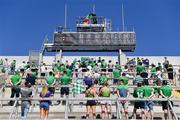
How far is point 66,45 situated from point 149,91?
83.0 ft

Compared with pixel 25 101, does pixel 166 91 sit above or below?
above

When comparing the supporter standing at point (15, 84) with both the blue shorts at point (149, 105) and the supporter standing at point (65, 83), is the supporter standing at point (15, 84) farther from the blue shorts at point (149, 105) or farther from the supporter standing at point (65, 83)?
the blue shorts at point (149, 105)

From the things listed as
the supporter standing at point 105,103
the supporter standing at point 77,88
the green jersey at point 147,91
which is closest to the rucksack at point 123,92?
the supporter standing at point 105,103

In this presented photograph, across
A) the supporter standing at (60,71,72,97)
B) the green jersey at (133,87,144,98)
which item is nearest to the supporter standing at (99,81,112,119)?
the green jersey at (133,87,144,98)

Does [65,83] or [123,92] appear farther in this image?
[65,83]

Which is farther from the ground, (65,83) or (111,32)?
(111,32)

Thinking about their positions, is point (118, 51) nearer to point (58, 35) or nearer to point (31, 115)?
point (58, 35)

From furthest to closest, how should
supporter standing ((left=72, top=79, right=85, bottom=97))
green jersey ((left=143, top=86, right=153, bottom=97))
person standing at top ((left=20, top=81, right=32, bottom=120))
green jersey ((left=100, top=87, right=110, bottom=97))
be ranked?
supporter standing ((left=72, top=79, right=85, bottom=97))
green jersey ((left=100, top=87, right=110, bottom=97))
green jersey ((left=143, top=86, right=153, bottom=97))
person standing at top ((left=20, top=81, right=32, bottom=120))

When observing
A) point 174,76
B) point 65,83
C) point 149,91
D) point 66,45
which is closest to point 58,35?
point 66,45

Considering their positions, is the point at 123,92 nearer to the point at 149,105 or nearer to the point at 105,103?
the point at 105,103

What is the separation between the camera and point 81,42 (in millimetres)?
38938

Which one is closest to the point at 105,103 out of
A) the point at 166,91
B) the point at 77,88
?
the point at 166,91

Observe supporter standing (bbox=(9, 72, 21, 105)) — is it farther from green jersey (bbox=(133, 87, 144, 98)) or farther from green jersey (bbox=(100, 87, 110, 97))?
green jersey (bbox=(133, 87, 144, 98))

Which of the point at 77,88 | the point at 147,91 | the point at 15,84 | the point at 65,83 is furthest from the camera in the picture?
the point at 65,83
